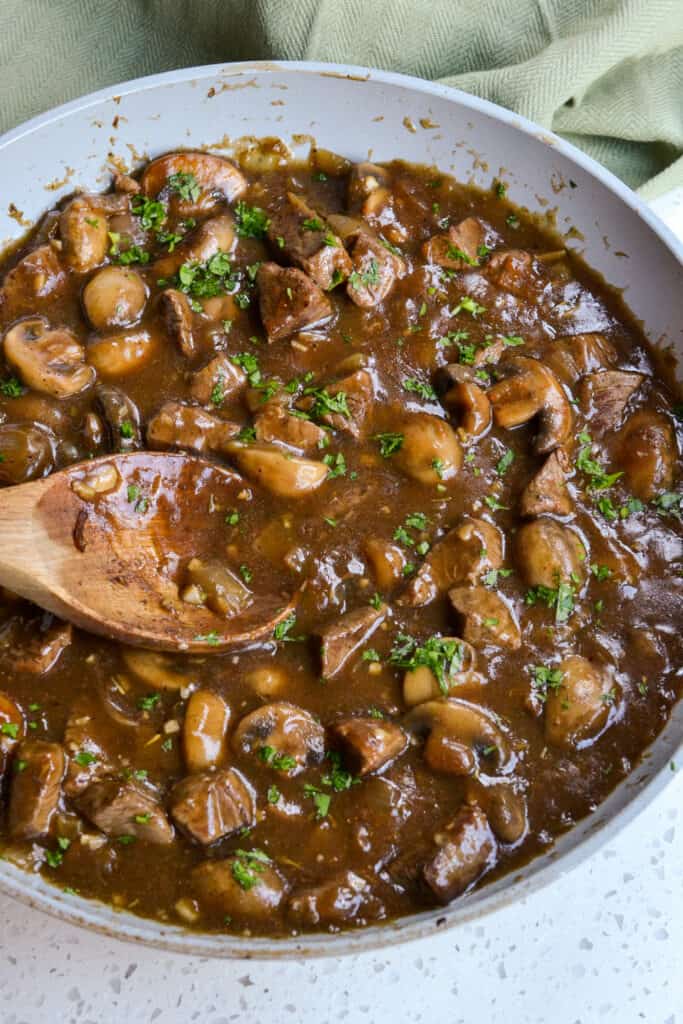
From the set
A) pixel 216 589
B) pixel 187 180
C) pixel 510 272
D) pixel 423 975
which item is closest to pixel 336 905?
pixel 423 975

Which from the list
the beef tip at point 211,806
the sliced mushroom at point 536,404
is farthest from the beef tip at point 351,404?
the beef tip at point 211,806

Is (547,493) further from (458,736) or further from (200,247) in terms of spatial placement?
(200,247)

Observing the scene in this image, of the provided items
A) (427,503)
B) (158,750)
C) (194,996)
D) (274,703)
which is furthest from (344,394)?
(194,996)

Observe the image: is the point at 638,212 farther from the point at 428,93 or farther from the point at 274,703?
the point at 274,703

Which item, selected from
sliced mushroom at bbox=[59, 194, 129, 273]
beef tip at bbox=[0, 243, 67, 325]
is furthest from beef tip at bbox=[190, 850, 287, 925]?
sliced mushroom at bbox=[59, 194, 129, 273]

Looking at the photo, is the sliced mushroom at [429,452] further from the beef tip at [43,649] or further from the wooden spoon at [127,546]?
the beef tip at [43,649]
